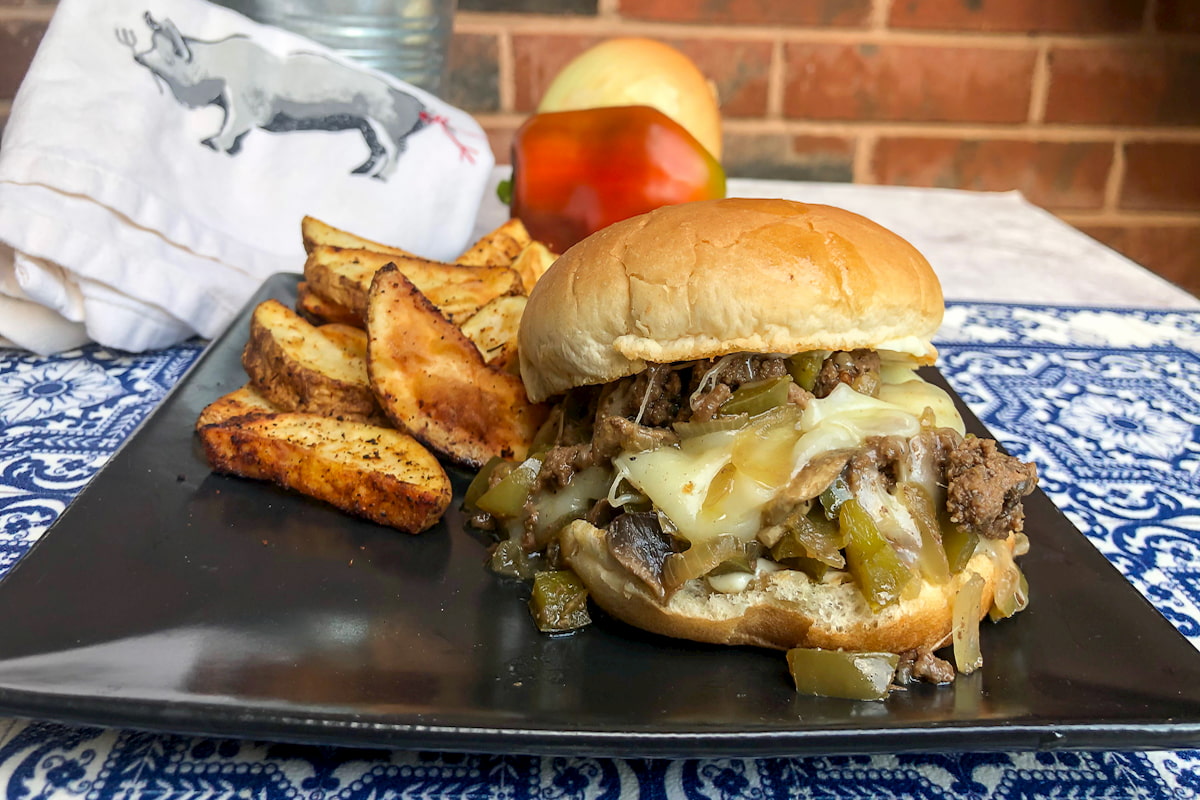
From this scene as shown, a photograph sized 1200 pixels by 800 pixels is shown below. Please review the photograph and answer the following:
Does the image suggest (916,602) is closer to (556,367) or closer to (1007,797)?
(1007,797)

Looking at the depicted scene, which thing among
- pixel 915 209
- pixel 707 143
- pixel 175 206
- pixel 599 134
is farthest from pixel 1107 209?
pixel 175 206

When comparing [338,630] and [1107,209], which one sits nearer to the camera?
[338,630]

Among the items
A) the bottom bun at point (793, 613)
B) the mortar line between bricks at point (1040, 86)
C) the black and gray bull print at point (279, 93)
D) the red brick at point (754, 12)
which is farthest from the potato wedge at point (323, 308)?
the mortar line between bricks at point (1040, 86)

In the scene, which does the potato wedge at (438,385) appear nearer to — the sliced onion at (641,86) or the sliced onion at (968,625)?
the sliced onion at (968,625)

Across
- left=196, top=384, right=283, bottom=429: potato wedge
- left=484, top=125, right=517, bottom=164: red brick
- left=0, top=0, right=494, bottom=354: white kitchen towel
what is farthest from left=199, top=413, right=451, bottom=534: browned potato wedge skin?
left=484, top=125, right=517, bottom=164: red brick

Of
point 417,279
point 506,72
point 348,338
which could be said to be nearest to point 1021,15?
point 506,72

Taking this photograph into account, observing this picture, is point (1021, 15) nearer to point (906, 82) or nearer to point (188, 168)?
point (906, 82)

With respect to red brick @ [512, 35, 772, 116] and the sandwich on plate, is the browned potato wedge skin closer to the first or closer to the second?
the sandwich on plate
